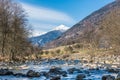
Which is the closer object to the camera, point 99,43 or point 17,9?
point 17,9

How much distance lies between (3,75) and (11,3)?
32.2 metres

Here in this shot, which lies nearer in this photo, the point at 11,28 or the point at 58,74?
the point at 58,74

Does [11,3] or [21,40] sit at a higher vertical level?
[11,3]

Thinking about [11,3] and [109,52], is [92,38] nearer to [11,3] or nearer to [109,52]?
[109,52]

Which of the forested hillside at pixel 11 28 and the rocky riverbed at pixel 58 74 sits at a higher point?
the forested hillside at pixel 11 28

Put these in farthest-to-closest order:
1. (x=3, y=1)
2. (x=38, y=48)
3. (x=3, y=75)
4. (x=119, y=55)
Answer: (x=38, y=48) < (x=119, y=55) < (x=3, y=1) < (x=3, y=75)

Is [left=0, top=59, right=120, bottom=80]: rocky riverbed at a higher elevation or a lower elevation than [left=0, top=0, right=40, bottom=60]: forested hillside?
lower

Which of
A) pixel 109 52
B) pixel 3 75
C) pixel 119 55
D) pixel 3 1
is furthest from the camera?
pixel 109 52

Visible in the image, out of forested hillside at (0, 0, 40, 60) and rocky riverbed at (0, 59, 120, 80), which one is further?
forested hillside at (0, 0, 40, 60)

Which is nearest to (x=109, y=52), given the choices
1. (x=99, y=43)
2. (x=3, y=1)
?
(x=99, y=43)

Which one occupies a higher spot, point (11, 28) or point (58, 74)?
point (11, 28)

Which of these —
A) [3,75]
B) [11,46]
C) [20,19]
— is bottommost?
[3,75]

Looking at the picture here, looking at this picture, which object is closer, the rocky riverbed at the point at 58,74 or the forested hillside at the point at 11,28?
the rocky riverbed at the point at 58,74

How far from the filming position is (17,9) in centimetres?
A: 6241
